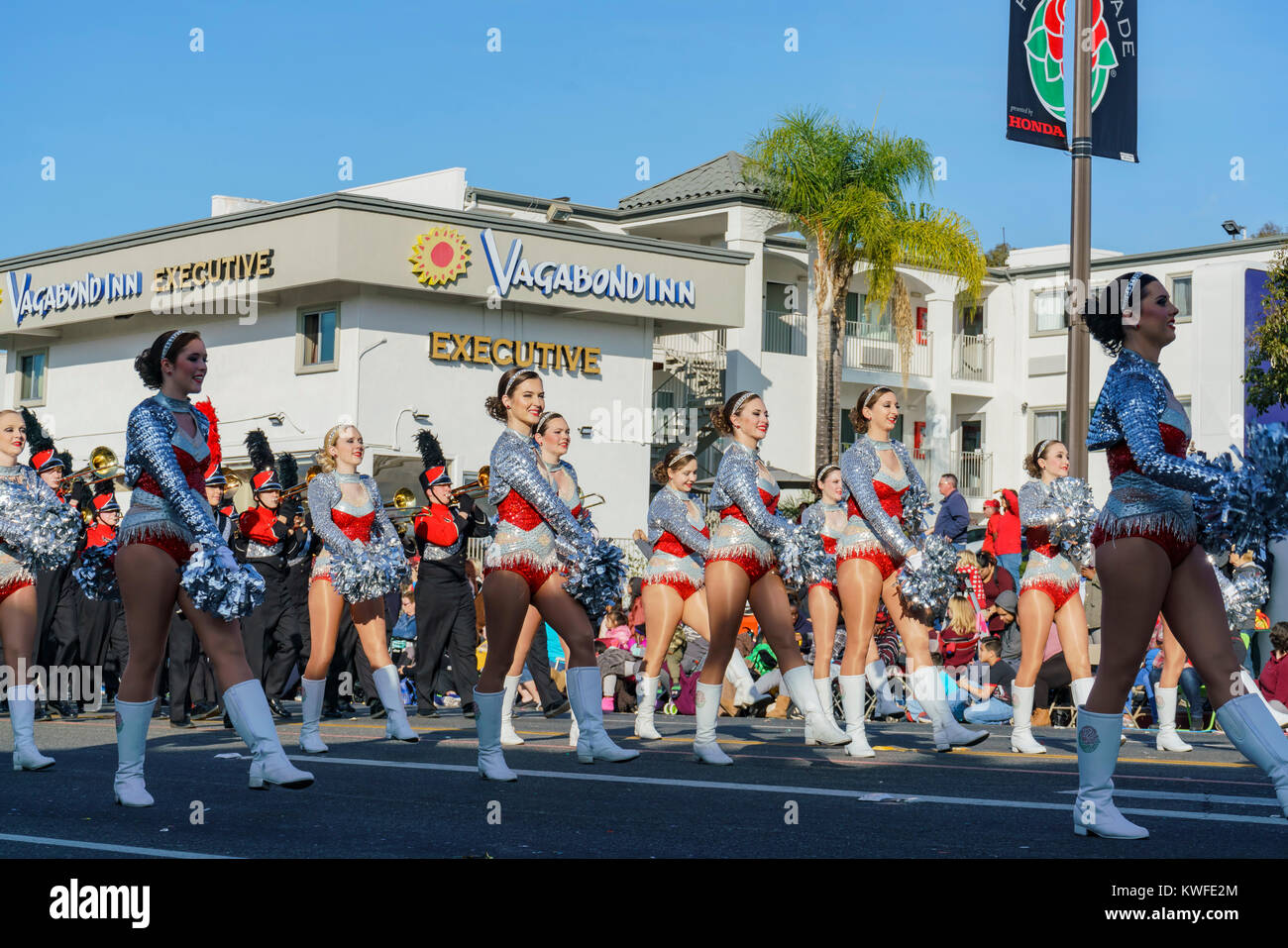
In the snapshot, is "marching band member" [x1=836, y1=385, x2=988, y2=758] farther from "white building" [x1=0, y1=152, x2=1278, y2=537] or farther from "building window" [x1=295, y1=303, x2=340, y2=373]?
"building window" [x1=295, y1=303, x2=340, y2=373]

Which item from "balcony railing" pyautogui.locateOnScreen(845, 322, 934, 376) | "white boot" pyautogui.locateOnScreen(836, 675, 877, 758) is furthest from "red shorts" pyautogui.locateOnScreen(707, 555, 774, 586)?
"balcony railing" pyautogui.locateOnScreen(845, 322, 934, 376)

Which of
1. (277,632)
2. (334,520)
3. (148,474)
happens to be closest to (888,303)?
(277,632)

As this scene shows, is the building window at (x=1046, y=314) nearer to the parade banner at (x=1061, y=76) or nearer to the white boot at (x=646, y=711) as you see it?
the parade banner at (x=1061, y=76)

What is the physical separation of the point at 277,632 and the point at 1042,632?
7.16 metres

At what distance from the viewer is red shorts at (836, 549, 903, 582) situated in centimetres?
1000

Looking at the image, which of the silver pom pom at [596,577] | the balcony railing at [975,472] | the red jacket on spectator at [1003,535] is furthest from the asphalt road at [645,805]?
the balcony railing at [975,472]

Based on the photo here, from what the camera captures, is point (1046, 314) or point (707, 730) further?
point (1046, 314)

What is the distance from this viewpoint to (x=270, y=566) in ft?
46.7

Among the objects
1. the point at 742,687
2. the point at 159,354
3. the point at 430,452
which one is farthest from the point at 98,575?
the point at 742,687

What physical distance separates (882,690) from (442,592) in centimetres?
386

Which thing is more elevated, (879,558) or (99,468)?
(99,468)

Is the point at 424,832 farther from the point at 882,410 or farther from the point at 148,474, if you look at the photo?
the point at 882,410

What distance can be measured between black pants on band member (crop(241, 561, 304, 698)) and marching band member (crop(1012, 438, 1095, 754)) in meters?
6.73

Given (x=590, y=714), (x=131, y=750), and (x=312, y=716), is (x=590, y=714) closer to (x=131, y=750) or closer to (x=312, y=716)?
(x=312, y=716)
